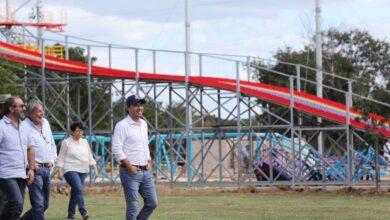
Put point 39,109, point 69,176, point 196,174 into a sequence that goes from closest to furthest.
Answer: point 39,109 < point 69,176 < point 196,174

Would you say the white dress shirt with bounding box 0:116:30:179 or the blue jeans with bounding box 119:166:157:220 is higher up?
the white dress shirt with bounding box 0:116:30:179

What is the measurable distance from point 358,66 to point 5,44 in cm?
3053

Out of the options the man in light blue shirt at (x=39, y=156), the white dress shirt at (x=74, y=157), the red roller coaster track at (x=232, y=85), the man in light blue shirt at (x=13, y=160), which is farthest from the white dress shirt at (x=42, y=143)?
the red roller coaster track at (x=232, y=85)

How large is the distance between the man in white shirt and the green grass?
4.69 meters

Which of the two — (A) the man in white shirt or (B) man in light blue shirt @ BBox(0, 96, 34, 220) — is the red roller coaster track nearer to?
(A) the man in white shirt

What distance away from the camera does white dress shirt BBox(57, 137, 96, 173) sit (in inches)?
757

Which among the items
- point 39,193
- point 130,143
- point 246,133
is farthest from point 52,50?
point 130,143

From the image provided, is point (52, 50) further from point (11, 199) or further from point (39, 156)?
point (11, 199)

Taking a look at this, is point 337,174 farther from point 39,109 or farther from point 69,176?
point 39,109

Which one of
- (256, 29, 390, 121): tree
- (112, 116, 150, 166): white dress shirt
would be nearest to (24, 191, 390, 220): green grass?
(112, 116, 150, 166): white dress shirt

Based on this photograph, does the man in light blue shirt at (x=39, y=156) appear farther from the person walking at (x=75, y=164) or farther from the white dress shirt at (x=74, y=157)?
the white dress shirt at (x=74, y=157)

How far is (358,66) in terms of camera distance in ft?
200

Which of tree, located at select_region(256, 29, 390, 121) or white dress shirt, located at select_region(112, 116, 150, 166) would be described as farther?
tree, located at select_region(256, 29, 390, 121)

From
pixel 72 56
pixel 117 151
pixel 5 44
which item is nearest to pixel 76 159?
pixel 117 151
